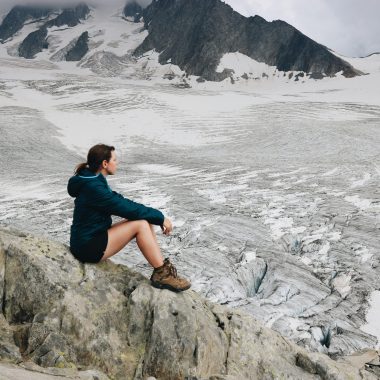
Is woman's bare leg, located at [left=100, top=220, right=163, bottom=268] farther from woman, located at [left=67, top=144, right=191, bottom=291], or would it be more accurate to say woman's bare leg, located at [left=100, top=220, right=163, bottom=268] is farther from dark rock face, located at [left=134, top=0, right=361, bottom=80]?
dark rock face, located at [left=134, top=0, right=361, bottom=80]

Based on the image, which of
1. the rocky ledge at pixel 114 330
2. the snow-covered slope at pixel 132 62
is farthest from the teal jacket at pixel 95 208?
the snow-covered slope at pixel 132 62

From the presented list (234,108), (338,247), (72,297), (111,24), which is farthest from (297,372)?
(111,24)

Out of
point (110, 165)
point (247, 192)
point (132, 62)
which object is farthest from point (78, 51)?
point (110, 165)

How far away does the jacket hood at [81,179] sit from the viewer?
20.5ft

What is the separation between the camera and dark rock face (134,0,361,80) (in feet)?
393

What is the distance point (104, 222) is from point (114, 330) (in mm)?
1487

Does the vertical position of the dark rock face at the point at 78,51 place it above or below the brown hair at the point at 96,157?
above

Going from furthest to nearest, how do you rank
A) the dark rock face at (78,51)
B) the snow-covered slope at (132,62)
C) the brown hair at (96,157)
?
the dark rock face at (78,51)
the snow-covered slope at (132,62)
the brown hair at (96,157)

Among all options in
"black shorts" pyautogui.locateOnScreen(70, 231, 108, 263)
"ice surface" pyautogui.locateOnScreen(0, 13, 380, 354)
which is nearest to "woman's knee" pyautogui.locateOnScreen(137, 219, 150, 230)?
"black shorts" pyautogui.locateOnScreen(70, 231, 108, 263)

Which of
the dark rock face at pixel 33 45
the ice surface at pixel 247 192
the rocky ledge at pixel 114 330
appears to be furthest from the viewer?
the dark rock face at pixel 33 45

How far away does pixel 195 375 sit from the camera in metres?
5.66

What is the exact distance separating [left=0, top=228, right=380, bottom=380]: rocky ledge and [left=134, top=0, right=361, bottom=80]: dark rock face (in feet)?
355

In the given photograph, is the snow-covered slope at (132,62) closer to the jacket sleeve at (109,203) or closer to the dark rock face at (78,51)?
the dark rock face at (78,51)

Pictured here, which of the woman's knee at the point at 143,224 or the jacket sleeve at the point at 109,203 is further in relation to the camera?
the woman's knee at the point at 143,224
